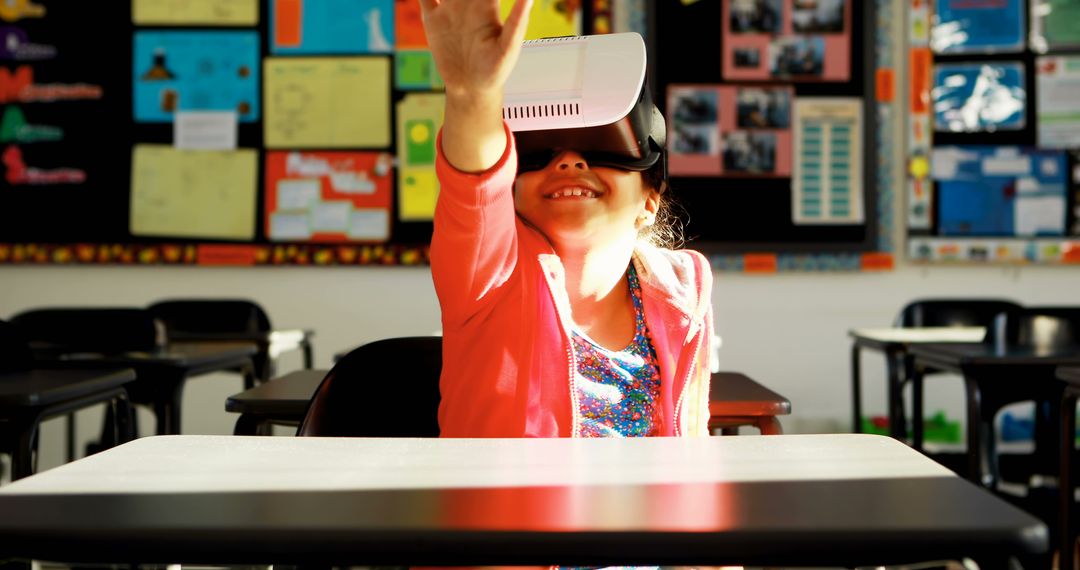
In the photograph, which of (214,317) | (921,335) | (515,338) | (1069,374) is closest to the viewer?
(515,338)

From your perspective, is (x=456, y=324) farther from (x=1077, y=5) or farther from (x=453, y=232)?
(x=1077, y=5)

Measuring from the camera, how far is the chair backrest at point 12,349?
180 centimetres

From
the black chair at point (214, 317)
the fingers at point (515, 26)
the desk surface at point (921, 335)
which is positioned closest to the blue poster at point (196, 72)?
the black chair at point (214, 317)

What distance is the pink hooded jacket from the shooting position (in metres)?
0.96

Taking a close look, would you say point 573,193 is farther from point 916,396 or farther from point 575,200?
point 916,396

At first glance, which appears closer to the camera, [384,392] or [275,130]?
[384,392]

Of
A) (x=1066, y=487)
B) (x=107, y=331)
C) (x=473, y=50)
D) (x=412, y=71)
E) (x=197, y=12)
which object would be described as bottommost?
(x=1066, y=487)

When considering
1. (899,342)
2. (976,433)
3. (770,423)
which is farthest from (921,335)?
(770,423)

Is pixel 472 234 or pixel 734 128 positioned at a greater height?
pixel 734 128

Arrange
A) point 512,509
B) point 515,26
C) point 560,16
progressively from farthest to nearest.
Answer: point 560,16
point 515,26
point 512,509

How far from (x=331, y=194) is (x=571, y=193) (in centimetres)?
282

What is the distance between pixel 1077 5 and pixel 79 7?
14.0 ft

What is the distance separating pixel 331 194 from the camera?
3740 millimetres

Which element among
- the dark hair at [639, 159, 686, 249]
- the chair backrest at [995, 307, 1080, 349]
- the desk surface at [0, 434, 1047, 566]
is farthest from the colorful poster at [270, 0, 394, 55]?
the desk surface at [0, 434, 1047, 566]
